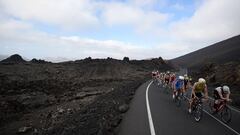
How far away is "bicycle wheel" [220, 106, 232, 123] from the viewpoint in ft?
44.3

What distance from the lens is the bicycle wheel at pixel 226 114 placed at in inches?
532

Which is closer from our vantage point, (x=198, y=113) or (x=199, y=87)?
(x=198, y=113)

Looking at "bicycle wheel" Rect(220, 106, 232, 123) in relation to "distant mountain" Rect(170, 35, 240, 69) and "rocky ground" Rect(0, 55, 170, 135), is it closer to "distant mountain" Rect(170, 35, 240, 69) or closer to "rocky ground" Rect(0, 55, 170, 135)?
"rocky ground" Rect(0, 55, 170, 135)

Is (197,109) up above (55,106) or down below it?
above

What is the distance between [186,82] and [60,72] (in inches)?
1624

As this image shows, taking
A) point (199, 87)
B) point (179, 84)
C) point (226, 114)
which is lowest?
point (226, 114)

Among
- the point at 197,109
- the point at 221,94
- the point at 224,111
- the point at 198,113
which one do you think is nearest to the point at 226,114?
the point at 224,111

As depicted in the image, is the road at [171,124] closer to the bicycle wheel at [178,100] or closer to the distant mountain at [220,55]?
the bicycle wheel at [178,100]

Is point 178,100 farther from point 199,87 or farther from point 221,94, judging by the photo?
point 221,94

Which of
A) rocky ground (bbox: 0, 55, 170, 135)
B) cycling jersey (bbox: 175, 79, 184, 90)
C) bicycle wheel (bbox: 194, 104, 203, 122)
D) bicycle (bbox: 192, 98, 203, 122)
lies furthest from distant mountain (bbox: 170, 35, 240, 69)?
bicycle wheel (bbox: 194, 104, 203, 122)

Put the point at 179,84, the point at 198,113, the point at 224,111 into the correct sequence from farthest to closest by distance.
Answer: the point at 179,84 < the point at 224,111 < the point at 198,113

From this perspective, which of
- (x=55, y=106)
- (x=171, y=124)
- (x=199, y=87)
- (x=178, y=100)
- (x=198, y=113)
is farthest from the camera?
(x=55, y=106)

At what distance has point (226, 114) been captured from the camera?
13797 millimetres

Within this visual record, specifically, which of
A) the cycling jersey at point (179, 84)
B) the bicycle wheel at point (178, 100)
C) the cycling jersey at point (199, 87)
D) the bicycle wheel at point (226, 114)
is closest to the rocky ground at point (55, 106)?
the bicycle wheel at point (178, 100)
